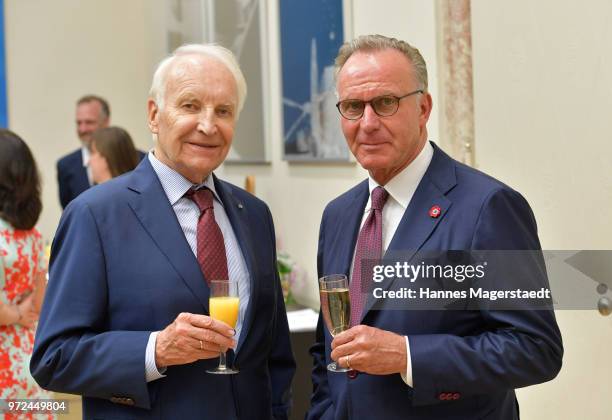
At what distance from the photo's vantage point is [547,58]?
9.55 feet

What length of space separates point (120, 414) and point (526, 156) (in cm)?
173

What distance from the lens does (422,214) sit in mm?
2164

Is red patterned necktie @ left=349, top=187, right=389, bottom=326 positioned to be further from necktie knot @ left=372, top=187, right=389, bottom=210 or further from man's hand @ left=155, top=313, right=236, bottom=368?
man's hand @ left=155, top=313, right=236, bottom=368

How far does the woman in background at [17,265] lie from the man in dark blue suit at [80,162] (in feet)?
11.1

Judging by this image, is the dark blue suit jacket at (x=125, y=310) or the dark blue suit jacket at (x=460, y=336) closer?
the dark blue suit jacket at (x=460, y=336)

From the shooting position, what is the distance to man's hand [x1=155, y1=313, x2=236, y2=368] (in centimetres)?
203

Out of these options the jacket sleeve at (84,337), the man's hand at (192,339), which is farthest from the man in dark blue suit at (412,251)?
the jacket sleeve at (84,337)

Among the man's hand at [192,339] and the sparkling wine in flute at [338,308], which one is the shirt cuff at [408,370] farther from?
the man's hand at [192,339]

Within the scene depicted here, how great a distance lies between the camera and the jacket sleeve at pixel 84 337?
2.12m

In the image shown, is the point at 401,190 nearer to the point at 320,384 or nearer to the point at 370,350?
the point at 370,350

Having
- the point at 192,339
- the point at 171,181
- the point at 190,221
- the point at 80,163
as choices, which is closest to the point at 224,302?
the point at 192,339

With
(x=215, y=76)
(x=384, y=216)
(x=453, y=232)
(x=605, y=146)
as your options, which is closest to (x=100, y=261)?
(x=215, y=76)

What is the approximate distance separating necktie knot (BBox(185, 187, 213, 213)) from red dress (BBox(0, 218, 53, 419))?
1.37 m
